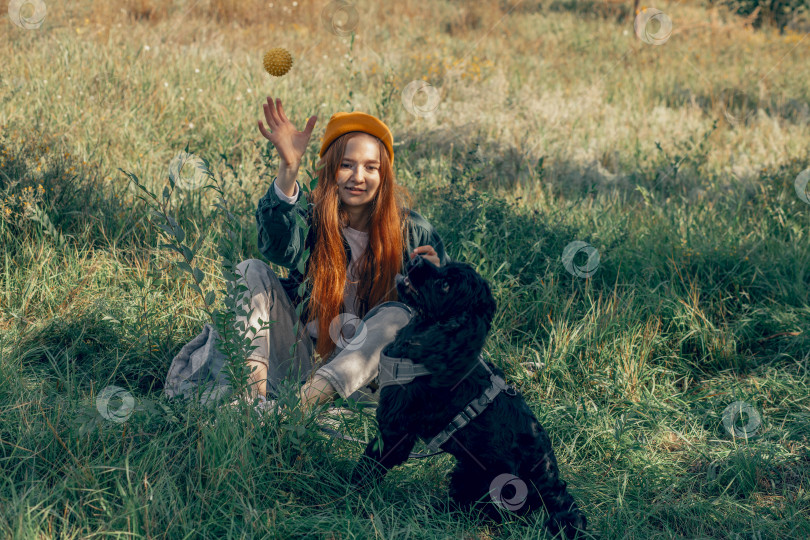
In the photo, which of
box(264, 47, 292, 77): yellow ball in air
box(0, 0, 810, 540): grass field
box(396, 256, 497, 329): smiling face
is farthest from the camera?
box(264, 47, 292, 77): yellow ball in air

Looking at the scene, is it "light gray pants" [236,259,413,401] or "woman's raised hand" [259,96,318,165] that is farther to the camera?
"light gray pants" [236,259,413,401]

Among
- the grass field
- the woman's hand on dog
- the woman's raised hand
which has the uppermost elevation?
the woman's raised hand

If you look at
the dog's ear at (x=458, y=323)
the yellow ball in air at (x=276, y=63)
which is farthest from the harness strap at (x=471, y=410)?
the yellow ball in air at (x=276, y=63)

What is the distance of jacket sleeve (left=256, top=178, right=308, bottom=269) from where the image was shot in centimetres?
257

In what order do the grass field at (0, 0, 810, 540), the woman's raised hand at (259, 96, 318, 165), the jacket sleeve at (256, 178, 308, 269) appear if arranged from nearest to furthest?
the grass field at (0, 0, 810, 540), the woman's raised hand at (259, 96, 318, 165), the jacket sleeve at (256, 178, 308, 269)

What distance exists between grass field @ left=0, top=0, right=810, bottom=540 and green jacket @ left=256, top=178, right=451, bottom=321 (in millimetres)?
240

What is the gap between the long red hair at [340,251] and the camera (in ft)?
9.25

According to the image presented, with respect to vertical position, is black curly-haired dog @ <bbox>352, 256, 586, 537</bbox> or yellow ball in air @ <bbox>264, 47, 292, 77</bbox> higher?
yellow ball in air @ <bbox>264, 47, 292, 77</bbox>

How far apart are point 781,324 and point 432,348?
2.62m

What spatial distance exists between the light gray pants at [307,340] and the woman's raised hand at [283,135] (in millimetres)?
556

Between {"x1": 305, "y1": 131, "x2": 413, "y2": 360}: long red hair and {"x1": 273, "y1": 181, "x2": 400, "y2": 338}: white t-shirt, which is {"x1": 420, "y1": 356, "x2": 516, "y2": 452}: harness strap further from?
{"x1": 273, "y1": 181, "x2": 400, "y2": 338}: white t-shirt

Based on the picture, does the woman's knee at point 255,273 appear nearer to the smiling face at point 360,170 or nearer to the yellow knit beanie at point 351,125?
the smiling face at point 360,170

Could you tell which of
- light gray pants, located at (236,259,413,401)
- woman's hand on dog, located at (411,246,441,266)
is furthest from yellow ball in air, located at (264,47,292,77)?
woman's hand on dog, located at (411,246,441,266)

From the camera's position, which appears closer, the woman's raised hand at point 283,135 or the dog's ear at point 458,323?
the dog's ear at point 458,323
